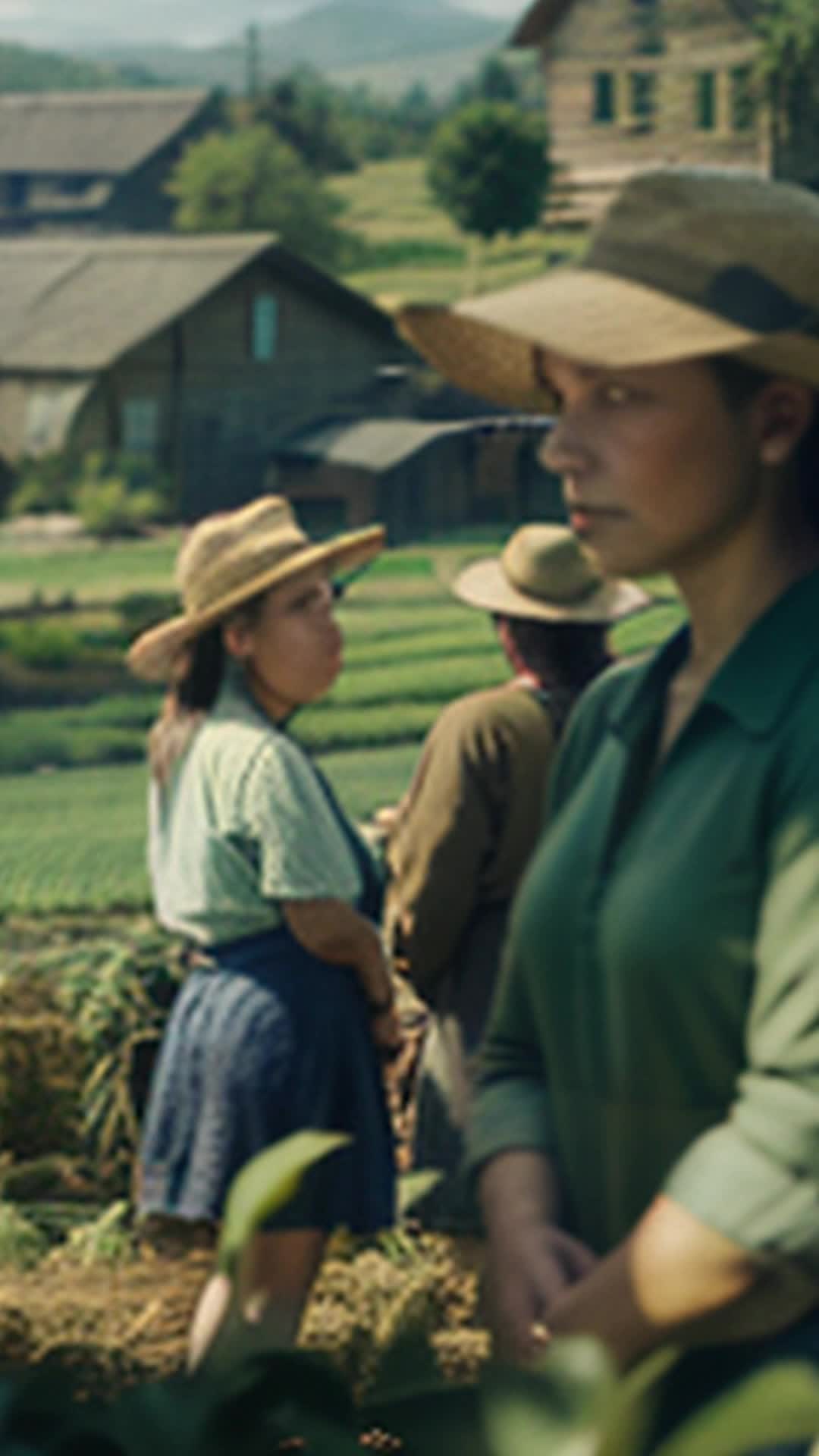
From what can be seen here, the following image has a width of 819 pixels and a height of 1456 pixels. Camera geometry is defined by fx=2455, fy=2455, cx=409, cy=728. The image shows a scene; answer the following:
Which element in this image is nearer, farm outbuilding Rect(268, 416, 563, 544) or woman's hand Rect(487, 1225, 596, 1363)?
woman's hand Rect(487, 1225, 596, 1363)

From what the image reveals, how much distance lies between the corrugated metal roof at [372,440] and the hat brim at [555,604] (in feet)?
62.5

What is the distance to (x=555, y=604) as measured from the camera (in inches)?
136

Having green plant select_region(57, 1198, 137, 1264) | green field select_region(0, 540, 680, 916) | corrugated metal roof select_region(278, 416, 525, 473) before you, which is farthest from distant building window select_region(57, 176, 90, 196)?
green plant select_region(57, 1198, 137, 1264)

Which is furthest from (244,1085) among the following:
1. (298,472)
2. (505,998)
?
(298,472)

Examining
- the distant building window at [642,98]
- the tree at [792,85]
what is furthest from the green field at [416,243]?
the tree at [792,85]

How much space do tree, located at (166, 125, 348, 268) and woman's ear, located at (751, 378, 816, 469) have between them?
104ft

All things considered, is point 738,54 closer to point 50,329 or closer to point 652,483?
point 50,329

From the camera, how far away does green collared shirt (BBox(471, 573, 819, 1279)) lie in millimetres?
1436

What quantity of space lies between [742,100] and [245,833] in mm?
20502

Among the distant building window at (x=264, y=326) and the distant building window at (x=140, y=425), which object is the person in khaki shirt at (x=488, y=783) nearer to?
the distant building window at (x=140, y=425)

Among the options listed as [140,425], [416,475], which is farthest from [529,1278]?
[140,425]

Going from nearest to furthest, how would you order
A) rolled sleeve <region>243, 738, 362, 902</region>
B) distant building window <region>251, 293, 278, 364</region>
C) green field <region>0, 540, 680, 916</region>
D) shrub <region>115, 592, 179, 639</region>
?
rolled sleeve <region>243, 738, 362, 902</region> < green field <region>0, 540, 680, 916</region> < shrub <region>115, 592, 179, 639</region> < distant building window <region>251, 293, 278, 364</region>

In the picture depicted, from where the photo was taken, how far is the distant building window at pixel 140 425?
27719 millimetres

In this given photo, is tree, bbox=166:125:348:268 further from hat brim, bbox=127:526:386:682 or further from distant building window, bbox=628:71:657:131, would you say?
hat brim, bbox=127:526:386:682
